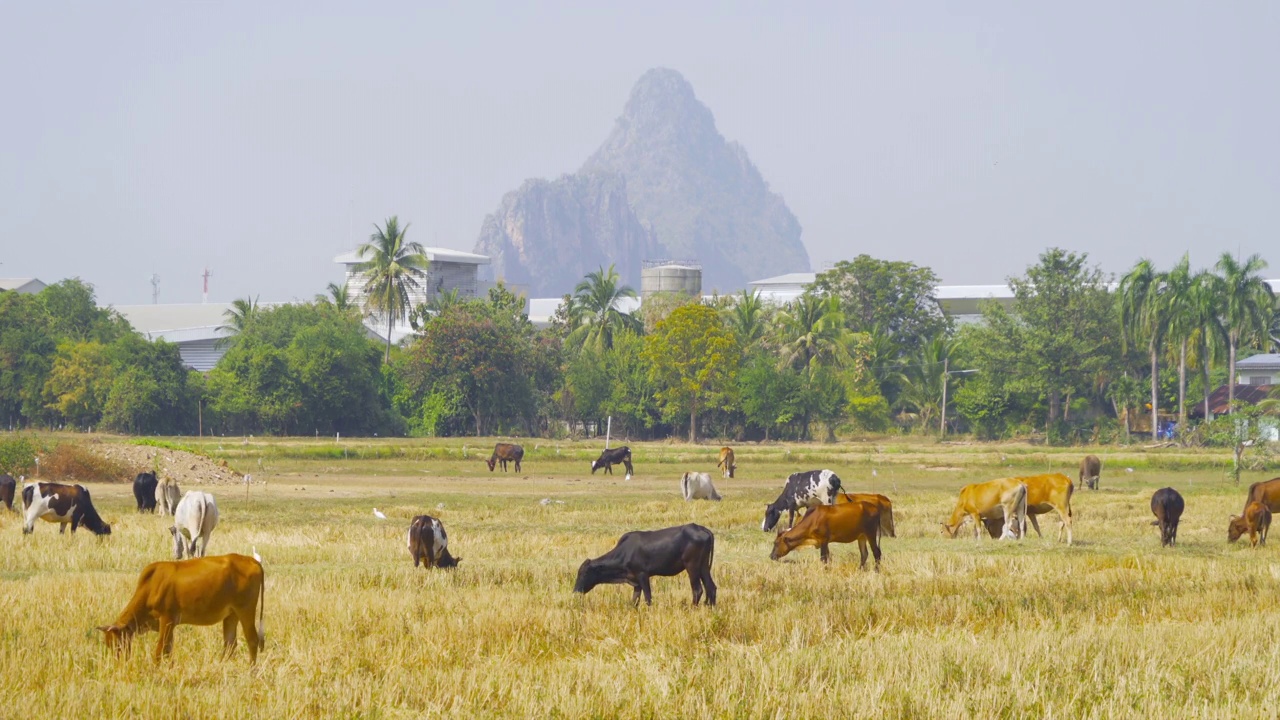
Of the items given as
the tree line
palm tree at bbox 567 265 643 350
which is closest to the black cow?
the tree line

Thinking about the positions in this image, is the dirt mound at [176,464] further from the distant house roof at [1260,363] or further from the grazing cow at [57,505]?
the distant house roof at [1260,363]

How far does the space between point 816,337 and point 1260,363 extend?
2672cm

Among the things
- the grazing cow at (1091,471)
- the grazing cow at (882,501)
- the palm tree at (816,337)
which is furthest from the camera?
the palm tree at (816,337)

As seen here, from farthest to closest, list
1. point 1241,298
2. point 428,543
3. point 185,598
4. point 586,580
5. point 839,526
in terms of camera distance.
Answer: point 1241,298
point 839,526
point 428,543
point 586,580
point 185,598

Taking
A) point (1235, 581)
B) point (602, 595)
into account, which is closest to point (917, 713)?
point (602, 595)

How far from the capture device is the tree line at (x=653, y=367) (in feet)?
257

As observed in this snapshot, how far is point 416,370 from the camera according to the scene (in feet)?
273

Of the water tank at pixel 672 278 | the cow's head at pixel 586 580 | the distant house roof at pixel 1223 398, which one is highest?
the water tank at pixel 672 278

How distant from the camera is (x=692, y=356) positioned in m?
83.6

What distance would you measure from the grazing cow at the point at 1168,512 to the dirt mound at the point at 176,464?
26991 millimetres

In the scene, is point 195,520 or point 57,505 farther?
point 57,505

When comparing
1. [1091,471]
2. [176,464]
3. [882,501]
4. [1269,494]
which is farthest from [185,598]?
[1091,471]

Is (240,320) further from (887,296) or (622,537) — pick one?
(622,537)

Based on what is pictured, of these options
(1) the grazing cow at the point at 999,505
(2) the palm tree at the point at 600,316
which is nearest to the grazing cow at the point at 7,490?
(1) the grazing cow at the point at 999,505
